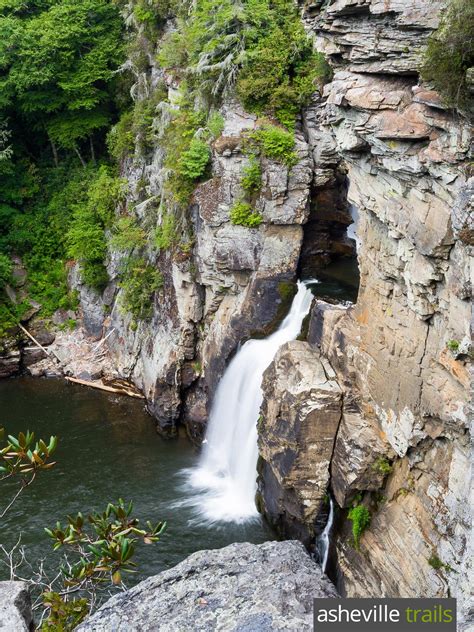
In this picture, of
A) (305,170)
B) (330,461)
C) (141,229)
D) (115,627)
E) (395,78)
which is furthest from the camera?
(141,229)

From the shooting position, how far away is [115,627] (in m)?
6.38

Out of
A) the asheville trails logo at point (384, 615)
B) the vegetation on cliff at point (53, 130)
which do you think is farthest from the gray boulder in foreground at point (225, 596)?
the vegetation on cliff at point (53, 130)

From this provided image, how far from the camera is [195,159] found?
18.7m

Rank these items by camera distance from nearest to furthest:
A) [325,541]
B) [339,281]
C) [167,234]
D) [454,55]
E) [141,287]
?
1. [454,55]
2. [325,541]
3. [339,281]
4. [167,234]
5. [141,287]

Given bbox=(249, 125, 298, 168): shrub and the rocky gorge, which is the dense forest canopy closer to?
bbox=(249, 125, 298, 168): shrub

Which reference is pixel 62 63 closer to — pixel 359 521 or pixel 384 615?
pixel 359 521

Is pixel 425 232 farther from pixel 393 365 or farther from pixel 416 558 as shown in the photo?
pixel 416 558

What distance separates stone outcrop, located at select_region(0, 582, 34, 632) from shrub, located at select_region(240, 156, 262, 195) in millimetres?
13047

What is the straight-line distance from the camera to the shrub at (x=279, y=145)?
17.2 m

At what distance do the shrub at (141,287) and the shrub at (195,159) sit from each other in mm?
4326

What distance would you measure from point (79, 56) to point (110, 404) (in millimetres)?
15166

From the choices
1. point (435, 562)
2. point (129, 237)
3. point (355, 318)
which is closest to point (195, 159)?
point (129, 237)

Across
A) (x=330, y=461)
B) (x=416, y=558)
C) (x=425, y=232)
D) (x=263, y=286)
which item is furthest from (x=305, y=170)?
(x=416, y=558)

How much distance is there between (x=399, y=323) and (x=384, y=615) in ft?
21.9
